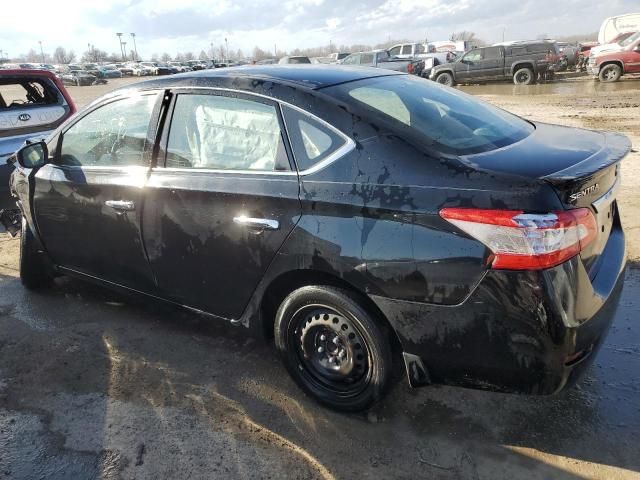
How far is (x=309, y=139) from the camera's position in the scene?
103 inches

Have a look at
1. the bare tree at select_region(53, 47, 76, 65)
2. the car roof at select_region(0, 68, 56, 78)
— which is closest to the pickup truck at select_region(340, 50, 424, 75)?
the car roof at select_region(0, 68, 56, 78)

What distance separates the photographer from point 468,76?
23.2 m

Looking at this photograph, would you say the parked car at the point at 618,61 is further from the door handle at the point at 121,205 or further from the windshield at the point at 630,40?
the door handle at the point at 121,205

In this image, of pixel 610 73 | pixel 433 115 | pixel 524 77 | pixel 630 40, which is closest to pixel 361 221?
pixel 433 115

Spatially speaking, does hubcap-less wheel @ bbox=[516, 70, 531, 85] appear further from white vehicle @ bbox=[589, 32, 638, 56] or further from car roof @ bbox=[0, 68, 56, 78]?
car roof @ bbox=[0, 68, 56, 78]

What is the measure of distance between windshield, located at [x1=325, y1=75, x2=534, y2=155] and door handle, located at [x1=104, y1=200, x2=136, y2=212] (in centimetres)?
140

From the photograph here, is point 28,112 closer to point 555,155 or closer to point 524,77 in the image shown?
point 555,155

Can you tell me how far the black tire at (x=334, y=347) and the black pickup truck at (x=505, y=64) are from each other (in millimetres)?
22146

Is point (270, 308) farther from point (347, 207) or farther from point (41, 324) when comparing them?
point (41, 324)

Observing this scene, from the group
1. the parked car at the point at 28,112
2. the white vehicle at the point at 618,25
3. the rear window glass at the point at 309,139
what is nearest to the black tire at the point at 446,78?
the white vehicle at the point at 618,25

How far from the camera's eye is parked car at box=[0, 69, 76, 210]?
655 centimetres

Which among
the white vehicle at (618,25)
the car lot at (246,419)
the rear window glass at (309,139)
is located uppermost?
the white vehicle at (618,25)

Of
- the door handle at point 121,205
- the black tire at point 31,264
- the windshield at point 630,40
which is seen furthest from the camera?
the windshield at point 630,40

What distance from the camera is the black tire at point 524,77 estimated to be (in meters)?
22.4
